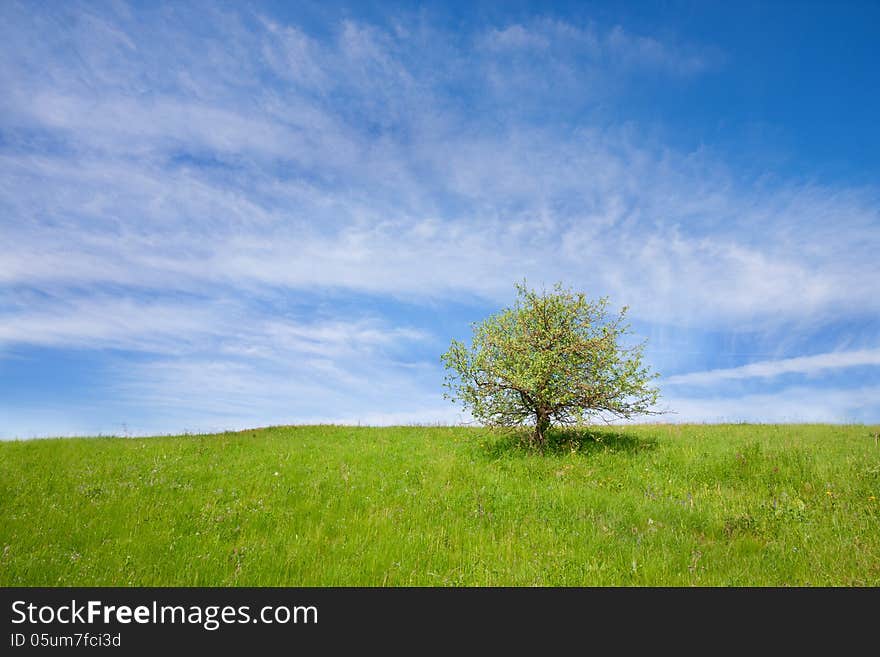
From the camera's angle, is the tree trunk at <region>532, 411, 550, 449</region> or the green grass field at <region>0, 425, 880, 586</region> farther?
the tree trunk at <region>532, 411, 550, 449</region>

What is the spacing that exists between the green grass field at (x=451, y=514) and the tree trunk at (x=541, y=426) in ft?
1.86

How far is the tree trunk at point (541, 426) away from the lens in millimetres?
18919

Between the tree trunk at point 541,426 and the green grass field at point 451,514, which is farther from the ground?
the tree trunk at point 541,426

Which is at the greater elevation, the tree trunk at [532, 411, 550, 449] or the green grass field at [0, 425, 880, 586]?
the tree trunk at [532, 411, 550, 449]

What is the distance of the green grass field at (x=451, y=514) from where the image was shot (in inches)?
353

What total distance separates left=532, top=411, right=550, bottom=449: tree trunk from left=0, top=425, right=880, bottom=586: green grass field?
1.86ft

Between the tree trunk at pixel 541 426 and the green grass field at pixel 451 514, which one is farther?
the tree trunk at pixel 541 426

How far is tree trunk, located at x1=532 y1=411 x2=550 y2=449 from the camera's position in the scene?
62.1 feet

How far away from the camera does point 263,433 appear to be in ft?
86.5

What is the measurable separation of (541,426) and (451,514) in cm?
815
